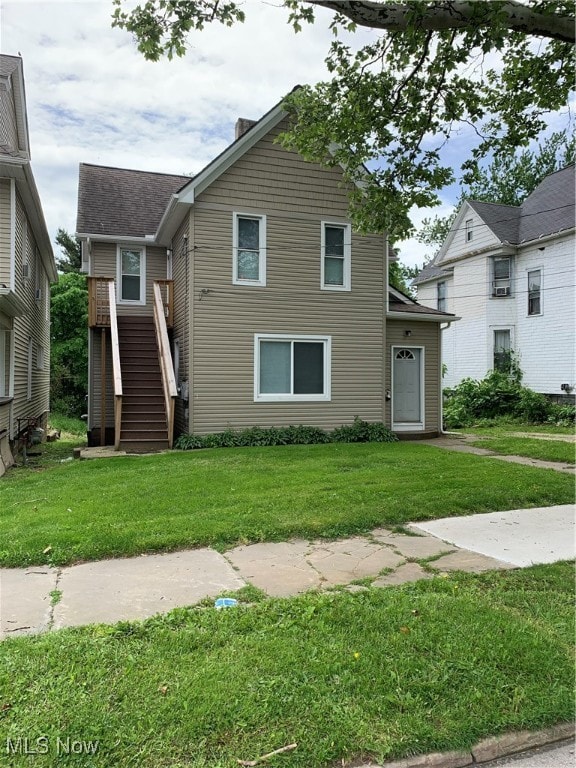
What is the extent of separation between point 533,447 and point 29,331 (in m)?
13.1

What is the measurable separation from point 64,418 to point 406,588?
23.9 meters

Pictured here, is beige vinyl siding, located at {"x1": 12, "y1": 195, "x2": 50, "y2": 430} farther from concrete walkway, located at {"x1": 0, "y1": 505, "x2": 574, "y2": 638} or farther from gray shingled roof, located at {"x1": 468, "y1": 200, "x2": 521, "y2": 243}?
gray shingled roof, located at {"x1": 468, "y1": 200, "x2": 521, "y2": 243}

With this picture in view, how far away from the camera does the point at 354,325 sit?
1281cm

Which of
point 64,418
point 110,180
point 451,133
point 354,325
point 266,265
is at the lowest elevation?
point 64,418

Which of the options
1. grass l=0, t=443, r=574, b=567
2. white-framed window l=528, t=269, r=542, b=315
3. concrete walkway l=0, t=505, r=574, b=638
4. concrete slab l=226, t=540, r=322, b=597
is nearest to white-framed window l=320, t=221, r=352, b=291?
grass l=0, t=443, r=574, b=567

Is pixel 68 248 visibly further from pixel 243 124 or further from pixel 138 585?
pixel 138 585

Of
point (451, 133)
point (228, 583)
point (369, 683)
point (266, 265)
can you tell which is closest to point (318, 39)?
point (451, 133)

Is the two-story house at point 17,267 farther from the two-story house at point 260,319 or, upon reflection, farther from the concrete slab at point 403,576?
the concrete slab at point 403,576

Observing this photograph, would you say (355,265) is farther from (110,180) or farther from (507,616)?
(507,616)

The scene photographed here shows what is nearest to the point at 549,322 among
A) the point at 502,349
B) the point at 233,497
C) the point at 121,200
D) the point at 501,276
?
the point at 502,349

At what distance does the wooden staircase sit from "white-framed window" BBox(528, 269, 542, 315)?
1402cm

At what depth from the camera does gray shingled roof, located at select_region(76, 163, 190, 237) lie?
1439 cm

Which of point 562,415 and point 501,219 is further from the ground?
point 501,219

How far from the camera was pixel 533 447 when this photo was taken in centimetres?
1140
